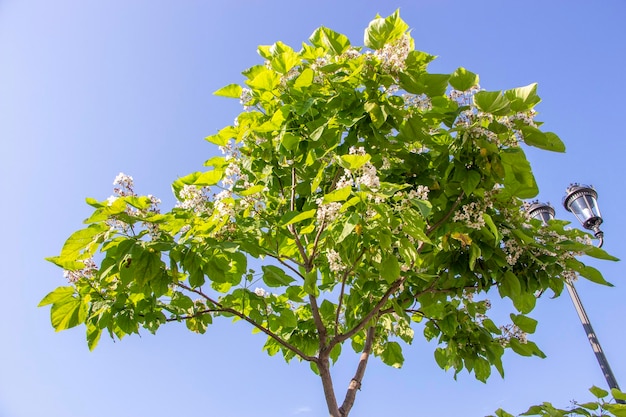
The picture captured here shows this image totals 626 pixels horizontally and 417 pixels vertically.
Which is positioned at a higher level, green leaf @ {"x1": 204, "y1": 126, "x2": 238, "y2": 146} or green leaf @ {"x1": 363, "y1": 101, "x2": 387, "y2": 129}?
green leaf @ {"x1": 204, "y1": 126, "x2": 238, "y2": 146}

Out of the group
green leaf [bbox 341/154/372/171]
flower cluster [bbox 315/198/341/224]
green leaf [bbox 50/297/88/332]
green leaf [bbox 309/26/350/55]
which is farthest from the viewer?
green leaf [bbox 309/26/350/55]

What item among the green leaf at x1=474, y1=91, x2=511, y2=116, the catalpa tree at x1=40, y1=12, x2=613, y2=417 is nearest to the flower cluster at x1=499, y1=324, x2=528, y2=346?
the catalpa tree at x1=40, y1=12, x2=613, y2=417

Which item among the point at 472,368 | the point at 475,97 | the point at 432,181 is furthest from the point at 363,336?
the point at 475,97

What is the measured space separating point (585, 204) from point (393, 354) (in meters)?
2.89

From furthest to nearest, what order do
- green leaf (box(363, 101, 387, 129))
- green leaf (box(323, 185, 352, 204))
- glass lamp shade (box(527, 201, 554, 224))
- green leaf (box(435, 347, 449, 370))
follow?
1. glass lamp shade (box(527, 201, 554, 224))
2. green leaf (box(435, 347, 449, 370))
3. green leaf (box(363, 101, 387, 129))
4. green leaf (box(323, 185, 352, 204))

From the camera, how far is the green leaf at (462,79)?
2.47 meters

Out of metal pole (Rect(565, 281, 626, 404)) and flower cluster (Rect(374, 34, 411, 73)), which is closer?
flower cluster (Rect(374, 34, 411, 73))

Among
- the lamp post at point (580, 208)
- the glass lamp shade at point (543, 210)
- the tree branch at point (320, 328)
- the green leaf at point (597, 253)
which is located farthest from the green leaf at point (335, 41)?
the glass lamp shade at point (543, 210)

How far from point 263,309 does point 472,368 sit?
5.03 ft

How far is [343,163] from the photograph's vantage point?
2.10m

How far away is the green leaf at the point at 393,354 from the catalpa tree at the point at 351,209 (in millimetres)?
865

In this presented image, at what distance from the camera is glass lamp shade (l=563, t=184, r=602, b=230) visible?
16.4 ft

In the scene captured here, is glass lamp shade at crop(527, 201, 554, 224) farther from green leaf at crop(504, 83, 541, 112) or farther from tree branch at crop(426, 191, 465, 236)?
green leaf at crop(504, 83, 541, 112)

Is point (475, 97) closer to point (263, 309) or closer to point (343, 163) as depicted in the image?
point (343, 163)
